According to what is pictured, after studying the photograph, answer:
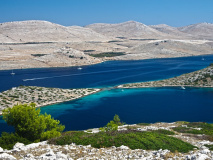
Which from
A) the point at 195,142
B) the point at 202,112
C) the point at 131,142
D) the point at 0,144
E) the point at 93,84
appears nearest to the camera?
the point at 131,142

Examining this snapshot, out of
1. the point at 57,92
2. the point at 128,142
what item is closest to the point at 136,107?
the point at 57,92

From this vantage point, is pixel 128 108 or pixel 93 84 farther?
pixel 93 84

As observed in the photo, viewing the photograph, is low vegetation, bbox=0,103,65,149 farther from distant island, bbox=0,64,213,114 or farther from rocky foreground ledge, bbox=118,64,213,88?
rocky foreground ledge, bbox=118,64,213,88

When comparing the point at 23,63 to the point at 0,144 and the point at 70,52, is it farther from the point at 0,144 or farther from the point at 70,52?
the point at 0,144

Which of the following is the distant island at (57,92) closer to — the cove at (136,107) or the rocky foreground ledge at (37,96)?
the rocky foreground ledge at (37,96)

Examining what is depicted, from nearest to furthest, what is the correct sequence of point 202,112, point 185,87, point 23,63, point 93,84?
point 202,112 < point 185,87 < point 93,84 < point 23,63

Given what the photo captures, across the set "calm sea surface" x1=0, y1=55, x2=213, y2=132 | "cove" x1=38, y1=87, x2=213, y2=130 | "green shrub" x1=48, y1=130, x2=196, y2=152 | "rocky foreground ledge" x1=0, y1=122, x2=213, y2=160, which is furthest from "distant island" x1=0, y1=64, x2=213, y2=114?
"rocky foreground ledge" x1=0, y1=122, x2=213, y2=160

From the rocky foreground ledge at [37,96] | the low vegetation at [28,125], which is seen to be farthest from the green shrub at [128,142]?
the rocky foreground ledge at [37,96]

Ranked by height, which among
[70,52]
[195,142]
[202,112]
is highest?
[70,52]

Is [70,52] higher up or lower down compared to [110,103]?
higher up

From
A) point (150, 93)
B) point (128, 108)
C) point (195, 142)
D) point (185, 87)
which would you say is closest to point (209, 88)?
point (185, 87)
